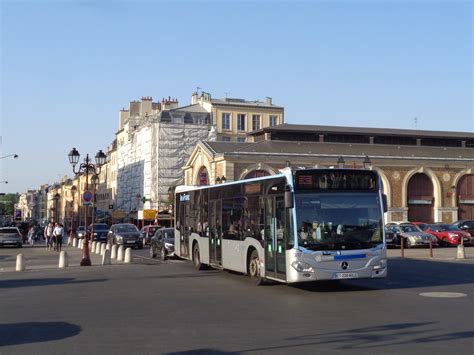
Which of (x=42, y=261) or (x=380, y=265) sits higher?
(x=380, y=265)

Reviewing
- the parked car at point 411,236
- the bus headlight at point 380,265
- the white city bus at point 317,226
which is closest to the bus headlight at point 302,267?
the white city bus at point 317,226

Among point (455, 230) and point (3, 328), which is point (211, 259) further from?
point (455, 230)

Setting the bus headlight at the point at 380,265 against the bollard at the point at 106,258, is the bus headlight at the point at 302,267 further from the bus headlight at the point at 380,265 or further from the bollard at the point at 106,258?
the bollard at the point at 106,258

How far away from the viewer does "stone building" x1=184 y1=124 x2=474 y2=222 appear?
2402 inches

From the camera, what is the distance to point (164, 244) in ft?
100

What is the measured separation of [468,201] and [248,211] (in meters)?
53.1

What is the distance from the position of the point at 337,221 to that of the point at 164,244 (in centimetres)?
1607

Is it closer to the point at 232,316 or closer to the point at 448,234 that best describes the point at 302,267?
the point at 232,316

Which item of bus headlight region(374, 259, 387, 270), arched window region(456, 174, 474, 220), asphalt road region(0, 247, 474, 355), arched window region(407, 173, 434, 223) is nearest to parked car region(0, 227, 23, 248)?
asphalt road region(0, 247, 474, 355)

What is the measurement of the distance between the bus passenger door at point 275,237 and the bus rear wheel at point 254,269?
810 millimetres

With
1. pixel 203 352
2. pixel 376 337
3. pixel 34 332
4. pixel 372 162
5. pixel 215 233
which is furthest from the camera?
pixel 372 162

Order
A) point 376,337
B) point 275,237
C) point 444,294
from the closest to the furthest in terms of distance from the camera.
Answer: point 376,337, point 444,294, point 275,237

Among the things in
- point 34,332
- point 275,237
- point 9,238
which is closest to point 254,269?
point 275,237

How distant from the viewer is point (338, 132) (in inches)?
2761
